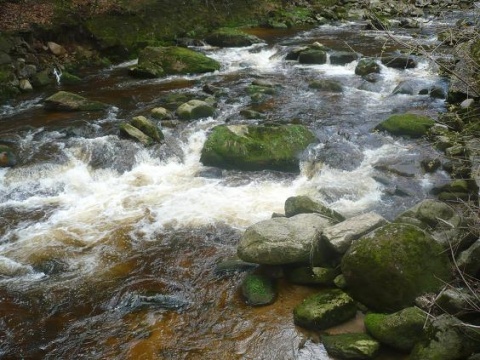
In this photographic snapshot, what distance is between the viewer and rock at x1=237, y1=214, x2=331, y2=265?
6492 mm

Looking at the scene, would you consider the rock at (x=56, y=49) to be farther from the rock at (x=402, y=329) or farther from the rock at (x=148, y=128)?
the rock at (x=402, y=329)

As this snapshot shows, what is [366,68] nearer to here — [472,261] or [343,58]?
[343,58]

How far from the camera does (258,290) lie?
249 inches

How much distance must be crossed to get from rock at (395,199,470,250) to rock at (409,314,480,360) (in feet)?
5.03

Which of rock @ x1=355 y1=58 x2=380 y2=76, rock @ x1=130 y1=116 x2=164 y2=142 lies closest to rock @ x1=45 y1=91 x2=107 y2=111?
rock @ x1=130 y1=116 x2=164 y2=142

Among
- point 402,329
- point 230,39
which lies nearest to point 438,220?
point 402,329

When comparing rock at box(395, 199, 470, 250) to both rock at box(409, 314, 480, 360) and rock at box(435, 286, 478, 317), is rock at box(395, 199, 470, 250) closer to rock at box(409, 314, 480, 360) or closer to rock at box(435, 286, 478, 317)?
rock at box(435, 286, 478, 317)

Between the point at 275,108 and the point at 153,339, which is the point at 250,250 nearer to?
the point at 153,339

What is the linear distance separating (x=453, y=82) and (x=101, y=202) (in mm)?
10185

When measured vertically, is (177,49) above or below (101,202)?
above

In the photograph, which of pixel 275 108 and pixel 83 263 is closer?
pixel 83 263

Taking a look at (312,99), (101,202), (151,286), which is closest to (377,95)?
(312,99)

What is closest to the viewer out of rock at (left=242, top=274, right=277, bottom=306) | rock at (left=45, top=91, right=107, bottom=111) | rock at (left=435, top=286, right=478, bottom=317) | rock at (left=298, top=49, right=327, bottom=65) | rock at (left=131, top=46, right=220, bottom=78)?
rock at (left=435, top=286, right=478, bottom=317)

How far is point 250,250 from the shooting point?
657 centimetres
